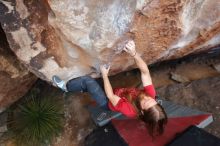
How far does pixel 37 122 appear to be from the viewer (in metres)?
5.09

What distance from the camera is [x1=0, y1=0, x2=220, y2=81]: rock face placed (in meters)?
4.00

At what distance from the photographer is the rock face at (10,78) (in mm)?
4734

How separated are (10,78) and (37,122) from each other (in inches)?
26.0

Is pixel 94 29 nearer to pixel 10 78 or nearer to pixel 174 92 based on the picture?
pixel 10 78

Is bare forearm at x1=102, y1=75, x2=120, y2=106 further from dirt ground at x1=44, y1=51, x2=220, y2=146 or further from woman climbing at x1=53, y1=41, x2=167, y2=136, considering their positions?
dirt ground at x1=44, y1=51, x2=220, y2=146

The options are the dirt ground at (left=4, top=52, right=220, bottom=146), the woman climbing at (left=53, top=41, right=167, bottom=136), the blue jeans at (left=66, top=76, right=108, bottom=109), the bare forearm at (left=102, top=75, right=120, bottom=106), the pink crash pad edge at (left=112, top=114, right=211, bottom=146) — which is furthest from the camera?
the dirt ground at (left=4, top=52, right=220, bottom=146)

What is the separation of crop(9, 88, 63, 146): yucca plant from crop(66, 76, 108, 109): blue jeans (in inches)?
25.1

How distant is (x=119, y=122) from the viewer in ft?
17.0

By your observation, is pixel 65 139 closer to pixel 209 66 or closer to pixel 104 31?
pixel 104 31

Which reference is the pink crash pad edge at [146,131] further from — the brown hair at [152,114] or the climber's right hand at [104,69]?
the climber's right hand at [104,69]

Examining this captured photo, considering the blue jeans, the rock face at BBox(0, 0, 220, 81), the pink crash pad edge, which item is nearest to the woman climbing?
the blue jeans

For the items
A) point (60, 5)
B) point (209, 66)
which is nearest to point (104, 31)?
point (60, 5)

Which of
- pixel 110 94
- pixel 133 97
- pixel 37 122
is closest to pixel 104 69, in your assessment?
pixel 110 94

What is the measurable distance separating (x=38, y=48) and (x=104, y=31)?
2.67 feet
